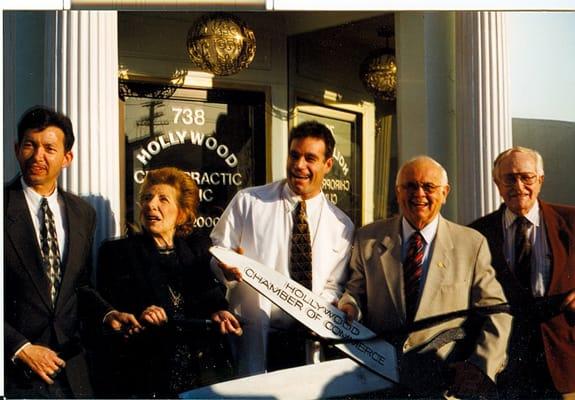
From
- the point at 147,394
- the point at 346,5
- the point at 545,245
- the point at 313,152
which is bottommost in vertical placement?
the point at 147,394

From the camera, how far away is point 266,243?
3977 mm

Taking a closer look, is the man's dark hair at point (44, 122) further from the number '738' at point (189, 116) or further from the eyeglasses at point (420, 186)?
the eyeglasses at point (420, 186)

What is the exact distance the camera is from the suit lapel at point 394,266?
402 cm

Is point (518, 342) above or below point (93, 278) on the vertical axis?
below

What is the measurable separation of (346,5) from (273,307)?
1.36m

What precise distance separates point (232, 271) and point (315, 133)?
696 mm

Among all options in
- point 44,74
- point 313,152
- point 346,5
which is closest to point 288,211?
point 313,152

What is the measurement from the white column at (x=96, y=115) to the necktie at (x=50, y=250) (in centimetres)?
15

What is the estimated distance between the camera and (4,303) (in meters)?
3.98

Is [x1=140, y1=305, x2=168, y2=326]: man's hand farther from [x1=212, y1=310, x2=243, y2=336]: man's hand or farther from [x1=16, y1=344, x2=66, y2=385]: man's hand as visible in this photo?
[x1=16, y1=344, x2=66, y2=385]: man's hand

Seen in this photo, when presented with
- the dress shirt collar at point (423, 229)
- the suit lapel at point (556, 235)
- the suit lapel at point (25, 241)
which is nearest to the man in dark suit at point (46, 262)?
the suit lapel at point (25, 241)

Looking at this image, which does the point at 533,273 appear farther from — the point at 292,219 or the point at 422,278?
the point at 292,219

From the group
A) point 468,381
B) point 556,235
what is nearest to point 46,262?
point 468,381

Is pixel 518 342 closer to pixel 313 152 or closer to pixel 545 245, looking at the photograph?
pixel 545 245
